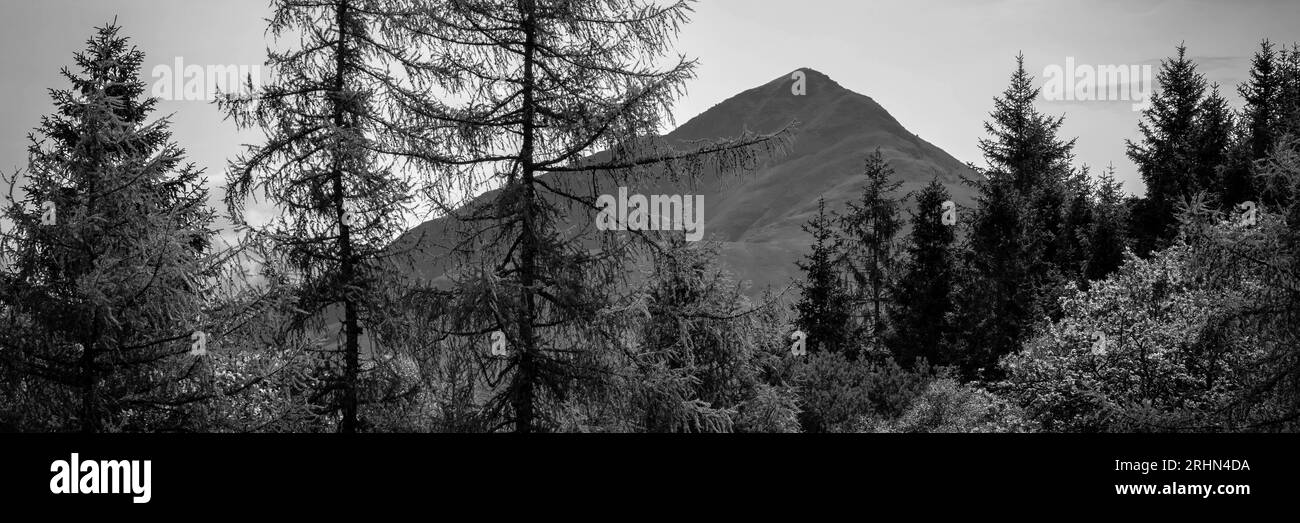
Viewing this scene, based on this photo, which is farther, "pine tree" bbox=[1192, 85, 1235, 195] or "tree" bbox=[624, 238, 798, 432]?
"pine tree" bbox=[1192, 85, 1235, 195]

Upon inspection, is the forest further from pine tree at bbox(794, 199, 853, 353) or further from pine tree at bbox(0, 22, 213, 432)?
pine tree at bbox(794, 199, 853, 353)

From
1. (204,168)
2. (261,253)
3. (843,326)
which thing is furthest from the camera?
(843,326)

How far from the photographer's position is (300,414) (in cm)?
1426

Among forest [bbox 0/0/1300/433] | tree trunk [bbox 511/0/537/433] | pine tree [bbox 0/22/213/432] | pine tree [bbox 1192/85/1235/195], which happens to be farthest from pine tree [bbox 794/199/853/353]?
pine tree [bbox 0/22/213/432]

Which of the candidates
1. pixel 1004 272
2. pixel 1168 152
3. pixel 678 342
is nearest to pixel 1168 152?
pixel 1168 152

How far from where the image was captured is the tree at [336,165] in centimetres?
1573

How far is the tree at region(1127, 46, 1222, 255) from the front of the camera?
4425 cm

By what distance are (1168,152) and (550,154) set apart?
43615 millimetres

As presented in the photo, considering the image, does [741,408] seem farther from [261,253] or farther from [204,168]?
[204,168]

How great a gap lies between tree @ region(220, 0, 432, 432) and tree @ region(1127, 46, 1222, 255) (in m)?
34.5

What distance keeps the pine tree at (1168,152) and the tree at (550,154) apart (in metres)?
33.1
